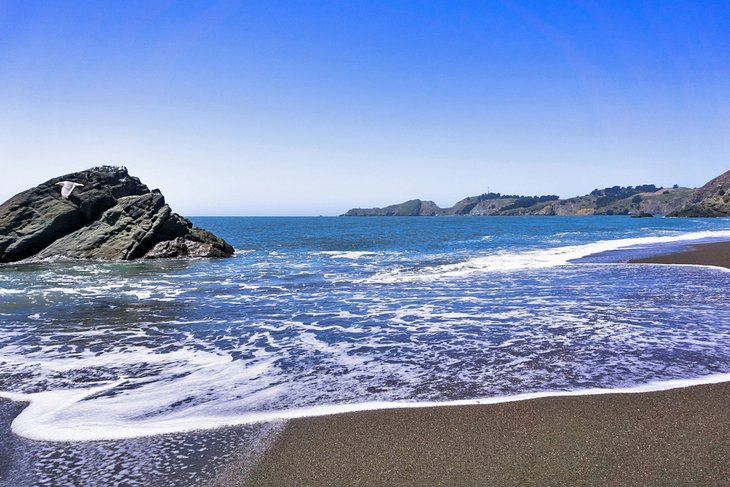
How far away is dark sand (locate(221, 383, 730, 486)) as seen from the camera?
4.79m

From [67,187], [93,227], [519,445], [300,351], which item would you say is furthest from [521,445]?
[67,187]

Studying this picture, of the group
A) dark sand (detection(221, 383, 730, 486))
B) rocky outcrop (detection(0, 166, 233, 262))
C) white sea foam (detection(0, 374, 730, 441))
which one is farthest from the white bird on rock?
dark sand (detection(221, 383, 730, 486))

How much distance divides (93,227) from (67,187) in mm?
4487

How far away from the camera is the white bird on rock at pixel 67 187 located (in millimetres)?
38000

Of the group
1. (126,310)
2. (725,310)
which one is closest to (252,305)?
(126,310)

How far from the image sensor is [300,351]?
1010 centimetres

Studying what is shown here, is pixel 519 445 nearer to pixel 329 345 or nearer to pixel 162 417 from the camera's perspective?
pixel 162 417


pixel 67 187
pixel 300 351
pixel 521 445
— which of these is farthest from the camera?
pixel 67 187

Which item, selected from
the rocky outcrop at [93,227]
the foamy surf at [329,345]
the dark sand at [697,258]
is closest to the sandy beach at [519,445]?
the foamy surf at [329,345]

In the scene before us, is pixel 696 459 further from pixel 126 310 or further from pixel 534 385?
pixel 126 310

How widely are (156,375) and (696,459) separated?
8155mm

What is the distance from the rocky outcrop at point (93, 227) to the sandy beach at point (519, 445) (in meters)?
32.7

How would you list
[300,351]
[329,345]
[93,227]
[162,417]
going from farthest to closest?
[93,227], [329,345], [300,351], [162,417]

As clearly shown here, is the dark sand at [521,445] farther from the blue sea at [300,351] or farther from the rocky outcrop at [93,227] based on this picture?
the rocky outcrop at [93,227]
